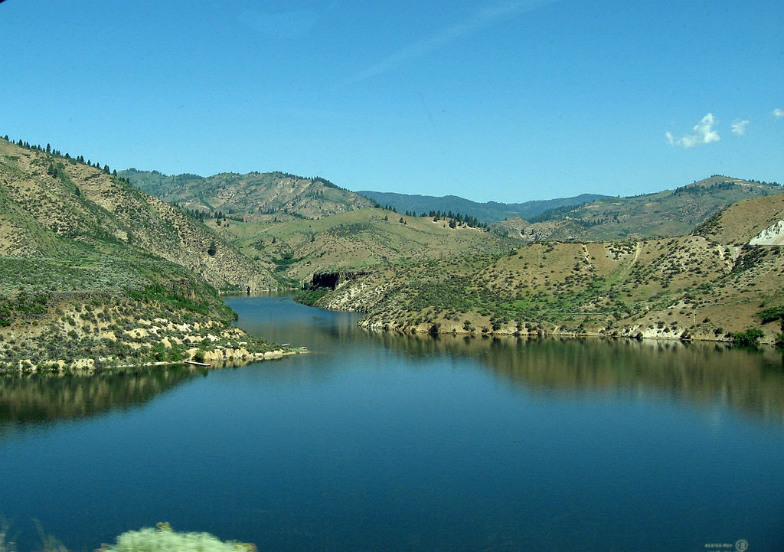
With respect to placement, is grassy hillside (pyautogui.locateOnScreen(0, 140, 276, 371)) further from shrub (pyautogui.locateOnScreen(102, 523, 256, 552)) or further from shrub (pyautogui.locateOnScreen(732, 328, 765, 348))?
shrub (pyautogui.locateOnScreen(732, 328, 765, 348))

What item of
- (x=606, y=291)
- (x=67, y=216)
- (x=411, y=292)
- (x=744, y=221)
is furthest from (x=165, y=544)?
(x=67, y=216)

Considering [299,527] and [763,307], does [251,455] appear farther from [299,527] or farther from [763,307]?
[763,307]

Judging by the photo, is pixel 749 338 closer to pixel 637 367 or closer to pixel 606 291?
pixel 637 367

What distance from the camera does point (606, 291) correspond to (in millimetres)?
119000

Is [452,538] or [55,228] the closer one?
[452,538]

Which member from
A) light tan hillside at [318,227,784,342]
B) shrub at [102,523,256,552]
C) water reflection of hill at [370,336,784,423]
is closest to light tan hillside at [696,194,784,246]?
light tan hillside at [318,227,784,342]

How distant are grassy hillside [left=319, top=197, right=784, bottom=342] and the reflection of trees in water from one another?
51.5 metres

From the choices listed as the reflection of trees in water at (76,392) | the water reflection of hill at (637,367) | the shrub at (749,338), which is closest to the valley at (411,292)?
the shrub at (749,338)

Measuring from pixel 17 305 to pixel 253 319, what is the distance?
5698cm

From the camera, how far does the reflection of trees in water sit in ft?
186

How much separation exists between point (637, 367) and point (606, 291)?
41844 mm

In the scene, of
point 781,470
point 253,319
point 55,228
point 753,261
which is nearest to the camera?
point 781,470

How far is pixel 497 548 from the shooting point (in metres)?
33.0

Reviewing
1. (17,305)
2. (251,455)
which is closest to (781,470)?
(251,455)
